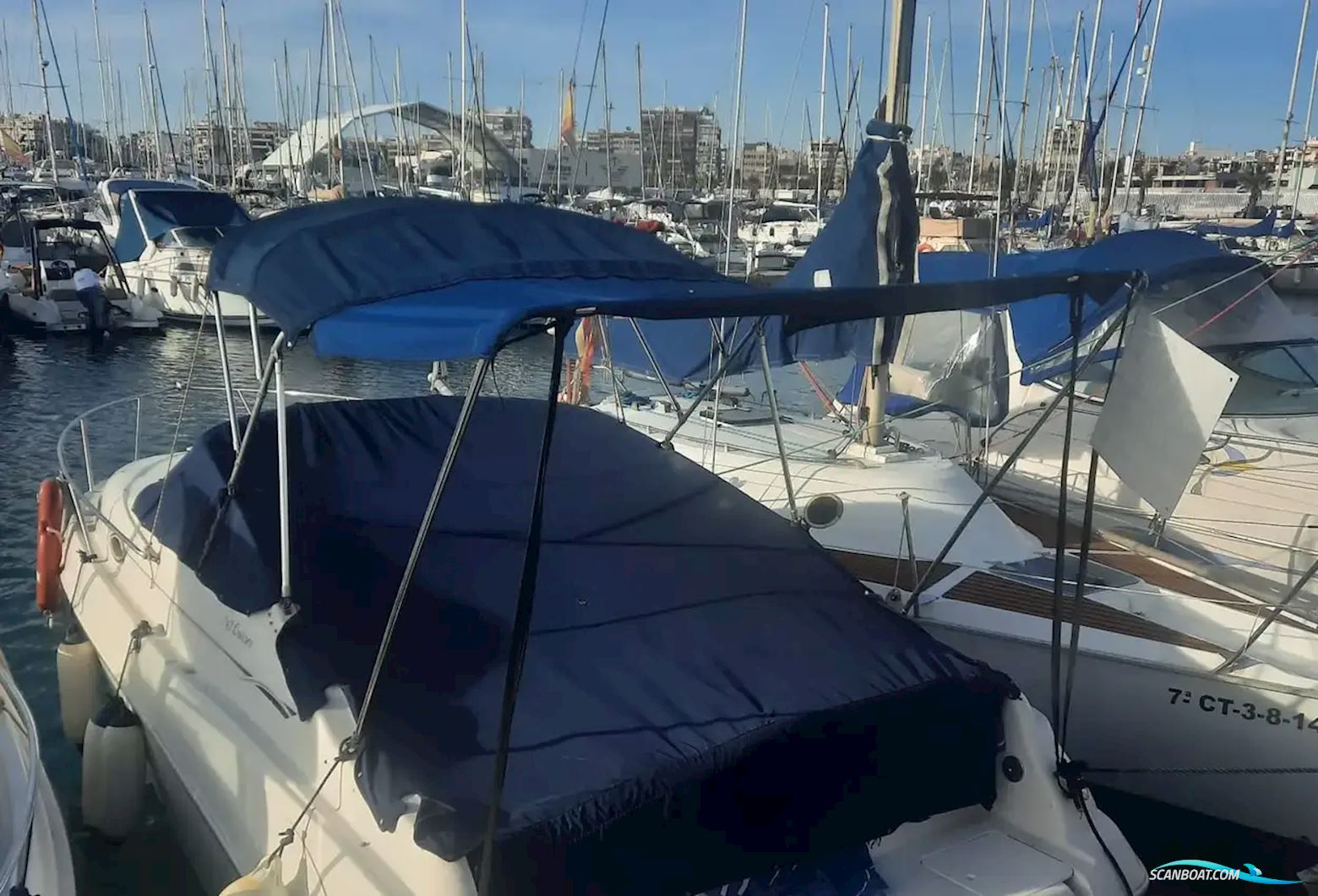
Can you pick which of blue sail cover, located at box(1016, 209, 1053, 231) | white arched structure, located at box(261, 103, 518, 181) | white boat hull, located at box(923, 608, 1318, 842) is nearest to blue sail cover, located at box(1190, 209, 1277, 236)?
blue sail cover, located at box(1016, 209, 1053, 231)

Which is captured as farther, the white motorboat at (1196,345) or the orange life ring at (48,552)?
the white motorboat at (1196,345)

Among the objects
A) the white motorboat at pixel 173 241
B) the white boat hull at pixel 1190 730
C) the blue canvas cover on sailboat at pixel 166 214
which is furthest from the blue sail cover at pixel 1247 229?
the white boat hull at pixel 1190 730

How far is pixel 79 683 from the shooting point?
623 cm

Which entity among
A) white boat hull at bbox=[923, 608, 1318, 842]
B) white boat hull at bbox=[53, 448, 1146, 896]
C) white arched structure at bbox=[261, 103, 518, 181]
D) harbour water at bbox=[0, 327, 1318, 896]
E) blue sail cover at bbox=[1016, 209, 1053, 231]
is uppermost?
white arched structure at bbox=[261, 103, 518, 181]

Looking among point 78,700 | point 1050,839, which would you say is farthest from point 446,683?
point 78,700

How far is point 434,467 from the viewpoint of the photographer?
18.2 feet

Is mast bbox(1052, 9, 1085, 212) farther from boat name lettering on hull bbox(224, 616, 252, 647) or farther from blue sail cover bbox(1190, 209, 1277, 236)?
boat name lettering on hull bbox(224, 616, 252, 647)

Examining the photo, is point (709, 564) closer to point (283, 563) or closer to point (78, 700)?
point (283, 563)

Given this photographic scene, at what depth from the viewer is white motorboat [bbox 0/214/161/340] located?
22.6 meters

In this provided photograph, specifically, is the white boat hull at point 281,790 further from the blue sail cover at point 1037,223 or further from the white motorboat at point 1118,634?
the blue sail cover at point 1037,223

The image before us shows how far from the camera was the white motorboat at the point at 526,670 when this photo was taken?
11.4ft

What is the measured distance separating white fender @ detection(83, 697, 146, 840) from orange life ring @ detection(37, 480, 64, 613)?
6.14 ft

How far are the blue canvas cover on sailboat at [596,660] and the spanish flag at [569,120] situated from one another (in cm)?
2849

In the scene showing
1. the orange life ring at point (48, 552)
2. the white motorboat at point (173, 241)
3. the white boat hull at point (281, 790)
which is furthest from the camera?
the white motorboat at point (173, 241)
